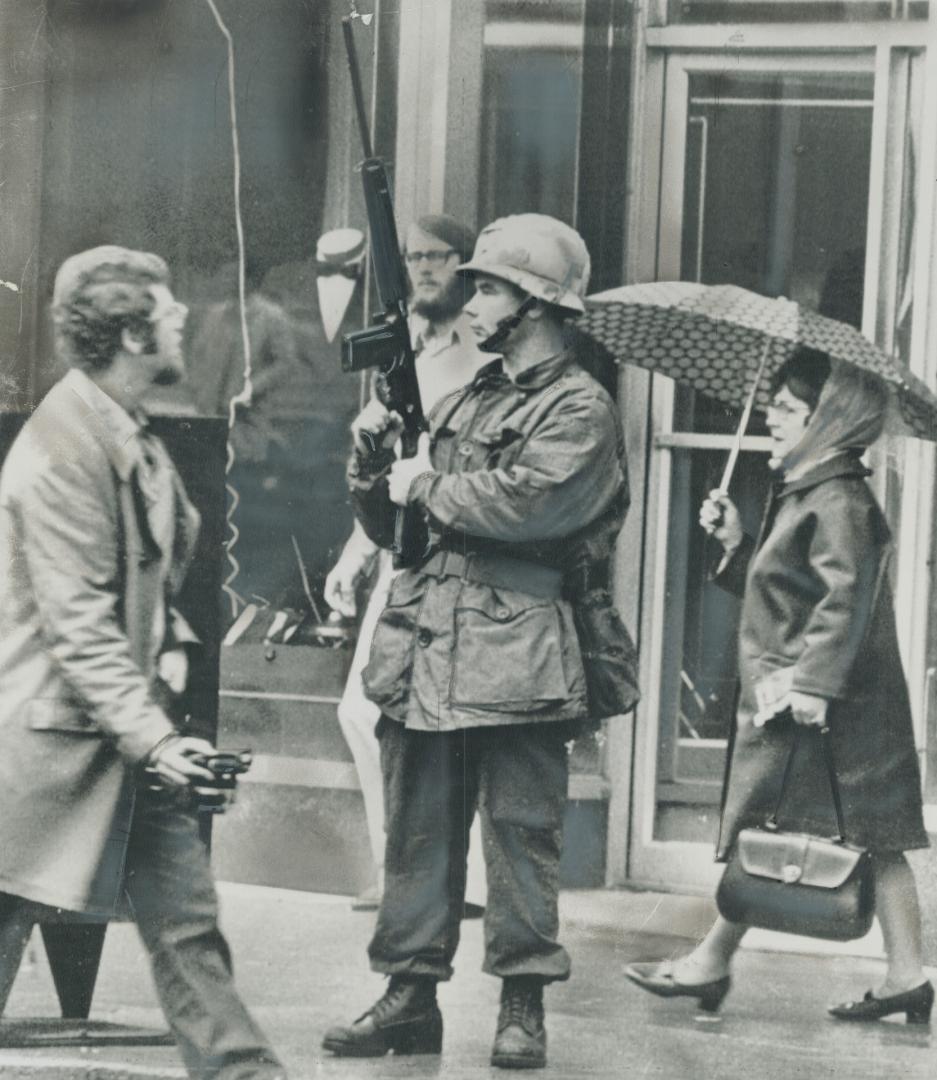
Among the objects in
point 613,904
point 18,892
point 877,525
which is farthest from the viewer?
point 613,904

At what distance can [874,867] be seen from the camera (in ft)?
16.1

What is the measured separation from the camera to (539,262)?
4660 mm

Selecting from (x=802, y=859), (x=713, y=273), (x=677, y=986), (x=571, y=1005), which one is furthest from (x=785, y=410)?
(x=571, y=1005)

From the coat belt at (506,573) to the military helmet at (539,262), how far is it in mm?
644

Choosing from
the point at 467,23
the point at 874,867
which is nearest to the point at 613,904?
the point at 874,867

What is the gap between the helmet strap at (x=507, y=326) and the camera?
4.61 metres

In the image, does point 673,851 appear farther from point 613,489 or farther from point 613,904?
point 613,489

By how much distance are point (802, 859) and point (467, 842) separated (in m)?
0.82

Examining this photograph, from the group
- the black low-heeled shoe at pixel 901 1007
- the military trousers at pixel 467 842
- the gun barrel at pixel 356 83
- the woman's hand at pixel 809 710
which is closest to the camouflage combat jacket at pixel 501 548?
the military trousers at pixel 467 842

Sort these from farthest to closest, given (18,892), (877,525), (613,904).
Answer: (613,904)
(877,525)
(18,892)

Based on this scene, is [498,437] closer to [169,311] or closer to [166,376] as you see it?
[166,376]

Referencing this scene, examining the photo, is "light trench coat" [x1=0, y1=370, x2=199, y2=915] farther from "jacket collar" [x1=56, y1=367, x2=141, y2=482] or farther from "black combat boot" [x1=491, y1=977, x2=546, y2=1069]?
"black combat boot" [x1=491, y1=977, x2=546, y2=1069]

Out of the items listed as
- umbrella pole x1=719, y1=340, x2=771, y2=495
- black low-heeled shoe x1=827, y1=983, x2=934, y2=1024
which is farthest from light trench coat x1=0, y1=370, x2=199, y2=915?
black low-heeled shoe x1=827, y1=983, x2=934, y2=1024

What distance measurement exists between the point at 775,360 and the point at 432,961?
179cm
